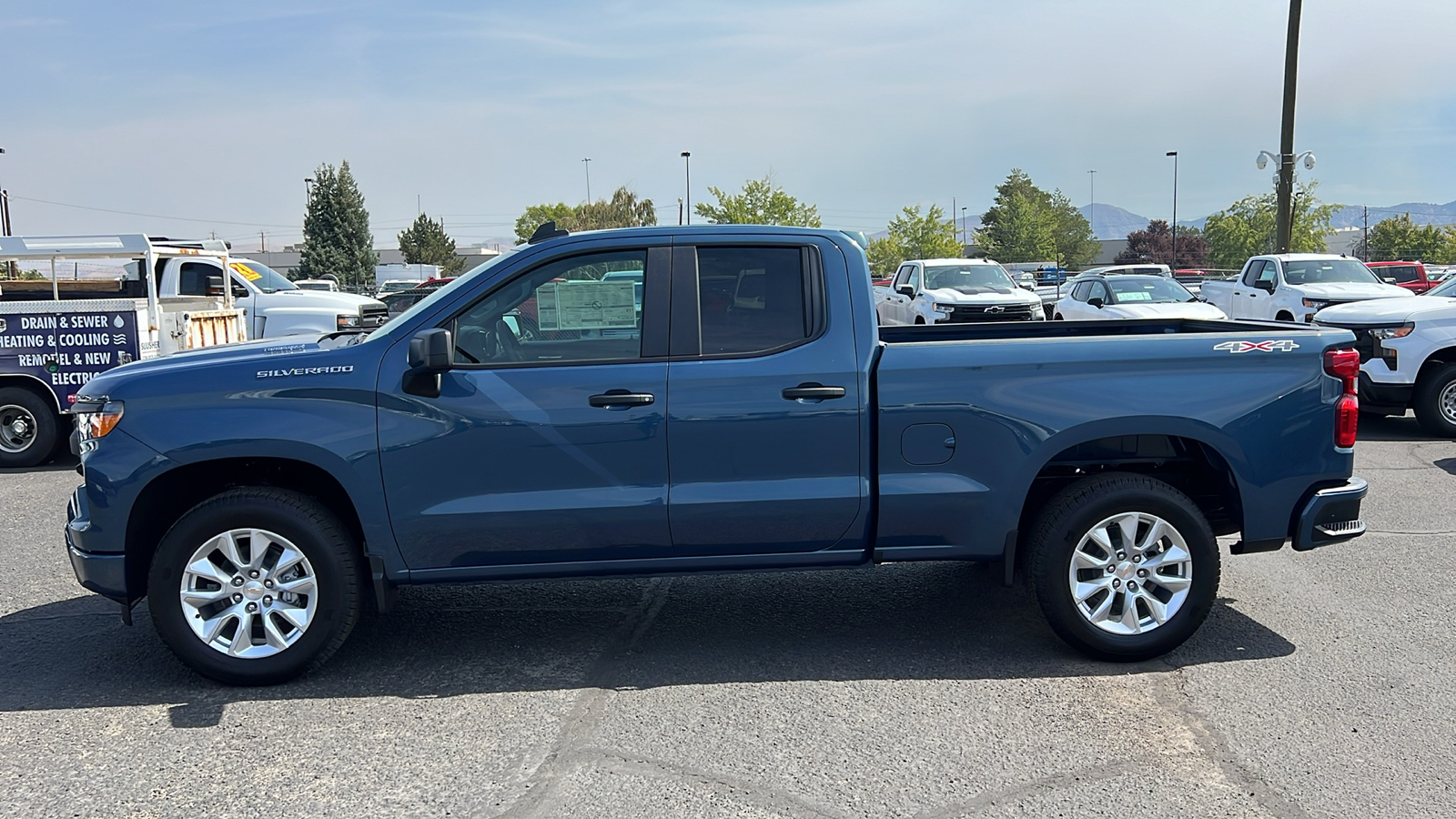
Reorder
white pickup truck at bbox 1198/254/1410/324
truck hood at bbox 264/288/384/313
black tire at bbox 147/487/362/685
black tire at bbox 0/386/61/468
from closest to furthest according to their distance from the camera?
black tire at bbox 147/487/362/685, black tire at bbox 0/386/61/468, white pickup truck at bbox 1198/254/1410/324, truck hood at bbox 264/288/384/313

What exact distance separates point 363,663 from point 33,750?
1.29m

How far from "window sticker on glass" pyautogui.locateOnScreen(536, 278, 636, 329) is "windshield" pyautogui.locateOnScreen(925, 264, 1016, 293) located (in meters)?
16.8

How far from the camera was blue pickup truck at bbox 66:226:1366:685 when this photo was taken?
4.71m

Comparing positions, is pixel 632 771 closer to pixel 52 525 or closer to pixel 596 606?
pixel 596 606

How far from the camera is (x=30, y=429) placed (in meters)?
10.5

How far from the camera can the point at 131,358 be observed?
1023 centimetres

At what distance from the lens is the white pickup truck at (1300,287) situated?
16.2 m

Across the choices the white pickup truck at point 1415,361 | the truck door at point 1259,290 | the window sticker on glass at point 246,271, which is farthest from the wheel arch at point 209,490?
the truck door at point 1259,290

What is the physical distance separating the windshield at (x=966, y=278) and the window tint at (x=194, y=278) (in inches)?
490

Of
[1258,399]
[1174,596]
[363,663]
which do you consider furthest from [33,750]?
[1258,399]

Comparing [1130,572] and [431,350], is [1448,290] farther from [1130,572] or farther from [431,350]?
[431,350]

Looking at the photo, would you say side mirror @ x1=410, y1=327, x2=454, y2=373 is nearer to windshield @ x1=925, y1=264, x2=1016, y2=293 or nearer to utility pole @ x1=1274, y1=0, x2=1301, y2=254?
windshield @ x1=925, y1=264, x2=1016, y2=293

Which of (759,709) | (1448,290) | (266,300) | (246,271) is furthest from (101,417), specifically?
(1448,290)

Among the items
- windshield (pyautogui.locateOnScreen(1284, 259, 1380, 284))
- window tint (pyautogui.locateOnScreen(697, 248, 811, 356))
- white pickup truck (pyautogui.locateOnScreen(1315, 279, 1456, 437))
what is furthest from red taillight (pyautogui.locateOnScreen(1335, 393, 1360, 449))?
windshield (pyautogui.locateOnScreen(1284, 259, 1380, 284))
